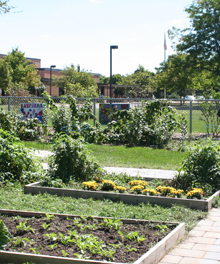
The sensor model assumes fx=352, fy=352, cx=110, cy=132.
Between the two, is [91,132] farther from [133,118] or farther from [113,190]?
[113,190]

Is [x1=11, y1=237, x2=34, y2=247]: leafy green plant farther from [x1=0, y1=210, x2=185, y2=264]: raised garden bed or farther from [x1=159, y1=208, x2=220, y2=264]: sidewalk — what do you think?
[x1=159, y1=208, x2=220, y2=264]: sidewalk

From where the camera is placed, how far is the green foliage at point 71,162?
7203 mm

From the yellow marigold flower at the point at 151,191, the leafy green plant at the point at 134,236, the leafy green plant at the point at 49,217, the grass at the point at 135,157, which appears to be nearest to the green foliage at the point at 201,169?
the yellow marigold flower at the point at 151,191

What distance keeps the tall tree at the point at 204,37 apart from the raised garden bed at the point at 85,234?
27216 millimetres

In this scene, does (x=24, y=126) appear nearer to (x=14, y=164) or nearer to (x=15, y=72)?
(x=14, y=164)

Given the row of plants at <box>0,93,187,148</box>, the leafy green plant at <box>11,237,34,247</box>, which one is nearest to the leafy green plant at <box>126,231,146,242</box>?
the leafy green plant at <box>11,237,34,247</box>

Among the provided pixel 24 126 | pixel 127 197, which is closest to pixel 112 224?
pixel 127 197

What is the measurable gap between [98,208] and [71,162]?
5.95 ft

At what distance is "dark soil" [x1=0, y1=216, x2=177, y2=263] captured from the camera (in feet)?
12.3

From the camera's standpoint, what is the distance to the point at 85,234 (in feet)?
14.0

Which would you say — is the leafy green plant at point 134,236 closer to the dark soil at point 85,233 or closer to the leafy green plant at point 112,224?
the dark soil at point 85,233

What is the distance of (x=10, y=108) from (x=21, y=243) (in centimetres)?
1508

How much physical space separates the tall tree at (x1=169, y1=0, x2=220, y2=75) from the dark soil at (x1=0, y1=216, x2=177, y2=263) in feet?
89.4

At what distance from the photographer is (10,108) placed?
59.8 feet
